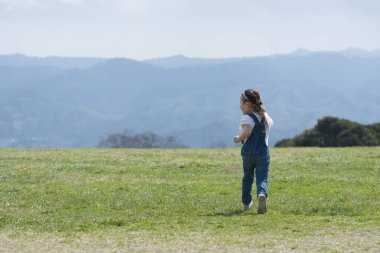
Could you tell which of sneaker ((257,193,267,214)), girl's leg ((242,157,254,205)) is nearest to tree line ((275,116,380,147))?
girl's leg ((242,157,254,205))

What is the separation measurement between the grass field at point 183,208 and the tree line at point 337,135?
45.3 meters

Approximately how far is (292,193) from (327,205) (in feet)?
8.41

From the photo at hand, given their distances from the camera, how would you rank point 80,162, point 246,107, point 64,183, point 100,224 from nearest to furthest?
1. point 100,224
2. point 246,107
3. point 64,183
4. point 80,162

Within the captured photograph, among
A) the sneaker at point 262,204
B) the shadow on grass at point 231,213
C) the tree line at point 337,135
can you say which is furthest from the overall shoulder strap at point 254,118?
the tree line at point 337,135

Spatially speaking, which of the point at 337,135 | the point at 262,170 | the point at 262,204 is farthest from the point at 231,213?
the point at 337,135

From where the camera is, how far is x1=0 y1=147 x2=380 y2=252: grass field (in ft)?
39.4

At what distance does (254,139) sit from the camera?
15711 mm

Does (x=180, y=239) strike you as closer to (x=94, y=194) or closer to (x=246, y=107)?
(x=246, y=107)

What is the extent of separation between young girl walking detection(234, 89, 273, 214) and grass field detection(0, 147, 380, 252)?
0.75 metres

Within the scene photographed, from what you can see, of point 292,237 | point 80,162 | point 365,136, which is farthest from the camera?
point 365,136

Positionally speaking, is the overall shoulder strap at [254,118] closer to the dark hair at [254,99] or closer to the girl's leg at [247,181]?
the dark hair at [254,99]

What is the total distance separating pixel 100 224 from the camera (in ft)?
47.1

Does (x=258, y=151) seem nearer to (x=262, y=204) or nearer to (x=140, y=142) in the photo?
(x=262, y=204)

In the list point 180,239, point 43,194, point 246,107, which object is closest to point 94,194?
point 43,194
